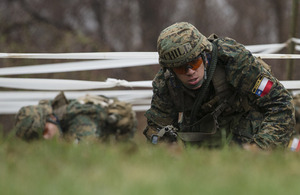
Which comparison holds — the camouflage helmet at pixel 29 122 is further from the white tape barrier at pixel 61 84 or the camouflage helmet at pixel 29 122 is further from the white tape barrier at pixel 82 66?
the white tape barrier at pixel 82 66

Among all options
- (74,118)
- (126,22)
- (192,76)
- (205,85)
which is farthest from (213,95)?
(126,22)

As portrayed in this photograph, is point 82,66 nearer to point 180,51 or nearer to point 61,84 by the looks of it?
point 61,84

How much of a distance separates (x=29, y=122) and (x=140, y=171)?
142 inches

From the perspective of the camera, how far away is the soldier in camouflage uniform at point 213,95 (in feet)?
12.8

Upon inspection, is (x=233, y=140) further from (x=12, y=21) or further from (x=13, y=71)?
(x=12, y=21)

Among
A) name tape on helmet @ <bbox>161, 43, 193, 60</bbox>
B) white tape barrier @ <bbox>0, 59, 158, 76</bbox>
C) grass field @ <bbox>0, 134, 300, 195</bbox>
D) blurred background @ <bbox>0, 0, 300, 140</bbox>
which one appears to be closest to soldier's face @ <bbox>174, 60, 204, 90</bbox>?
name tape on helmet @ <bbox>161, 43, 193, 60</bbox>

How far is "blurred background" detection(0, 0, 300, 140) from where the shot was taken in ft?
37.6

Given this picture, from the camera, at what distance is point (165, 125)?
4328mm

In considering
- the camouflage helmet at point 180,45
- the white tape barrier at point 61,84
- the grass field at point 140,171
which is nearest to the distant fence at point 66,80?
the white tape barrier at point 61,84

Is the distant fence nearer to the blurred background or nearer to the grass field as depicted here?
the grass field

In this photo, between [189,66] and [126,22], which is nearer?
[189,66]

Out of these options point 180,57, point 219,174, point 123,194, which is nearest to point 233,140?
point 180,57

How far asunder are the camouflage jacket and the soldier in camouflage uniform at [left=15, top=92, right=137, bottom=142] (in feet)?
5.23

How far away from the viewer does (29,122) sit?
218 inches
